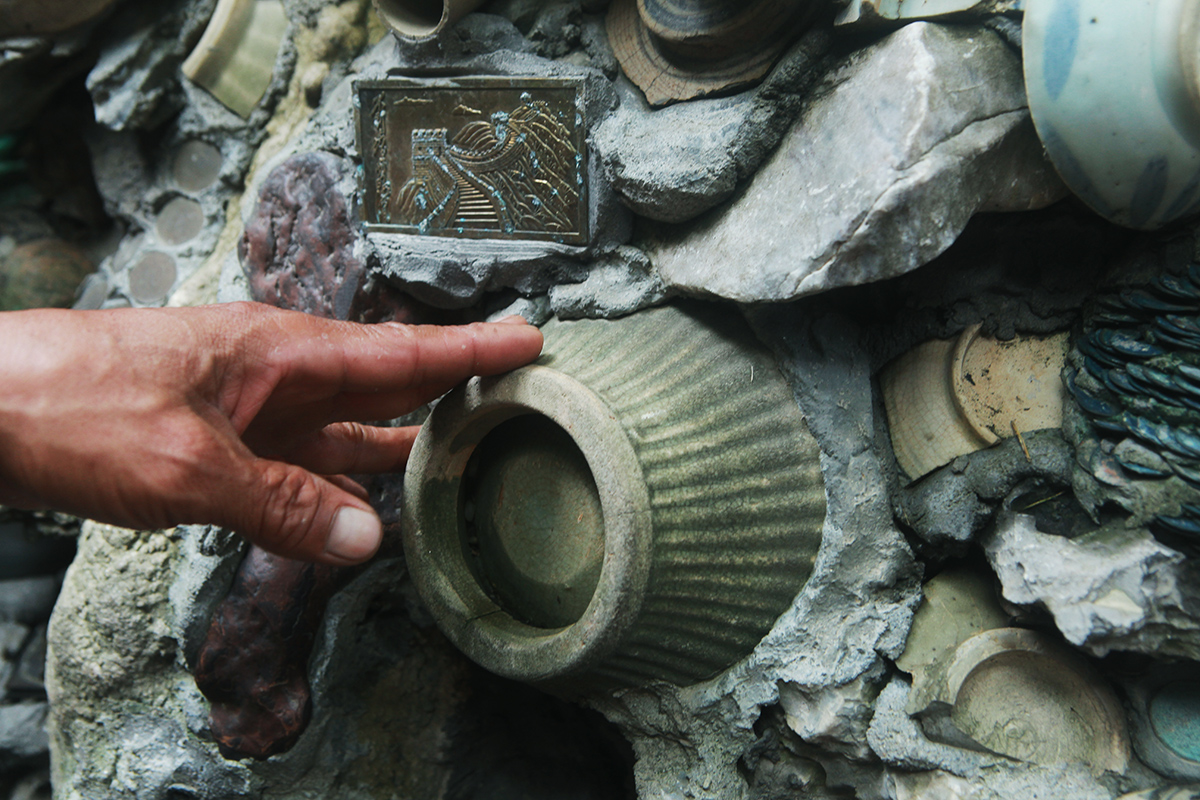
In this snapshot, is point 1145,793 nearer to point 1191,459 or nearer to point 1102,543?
point 1102,543

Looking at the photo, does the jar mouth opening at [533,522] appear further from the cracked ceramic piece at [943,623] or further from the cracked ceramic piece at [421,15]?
the cracked ceramic piece at [421,15]

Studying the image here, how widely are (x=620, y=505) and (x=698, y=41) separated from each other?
0.63m

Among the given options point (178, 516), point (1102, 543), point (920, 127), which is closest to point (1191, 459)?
point (1102, 543)

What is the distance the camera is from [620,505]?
102 centimetres

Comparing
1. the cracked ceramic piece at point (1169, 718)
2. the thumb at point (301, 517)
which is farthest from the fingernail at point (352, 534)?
the cracked ceramic piece at point (1169, 718)

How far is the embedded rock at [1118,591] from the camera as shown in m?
0.96

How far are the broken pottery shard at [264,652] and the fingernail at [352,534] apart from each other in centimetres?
45

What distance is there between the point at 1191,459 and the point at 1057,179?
367mm

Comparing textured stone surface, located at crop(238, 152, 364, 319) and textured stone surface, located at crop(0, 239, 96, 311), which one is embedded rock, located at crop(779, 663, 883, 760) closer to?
textured stone surface, located at crop(238, 152, 364, 319)

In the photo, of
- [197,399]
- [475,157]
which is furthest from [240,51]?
[197,399]

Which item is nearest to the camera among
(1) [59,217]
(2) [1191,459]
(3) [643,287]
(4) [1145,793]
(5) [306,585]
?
(2) [1191,459]

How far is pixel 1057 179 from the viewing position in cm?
104

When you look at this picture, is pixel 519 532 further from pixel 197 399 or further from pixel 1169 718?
pixel 1169 718

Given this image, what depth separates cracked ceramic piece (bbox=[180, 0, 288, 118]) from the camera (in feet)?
5.52
